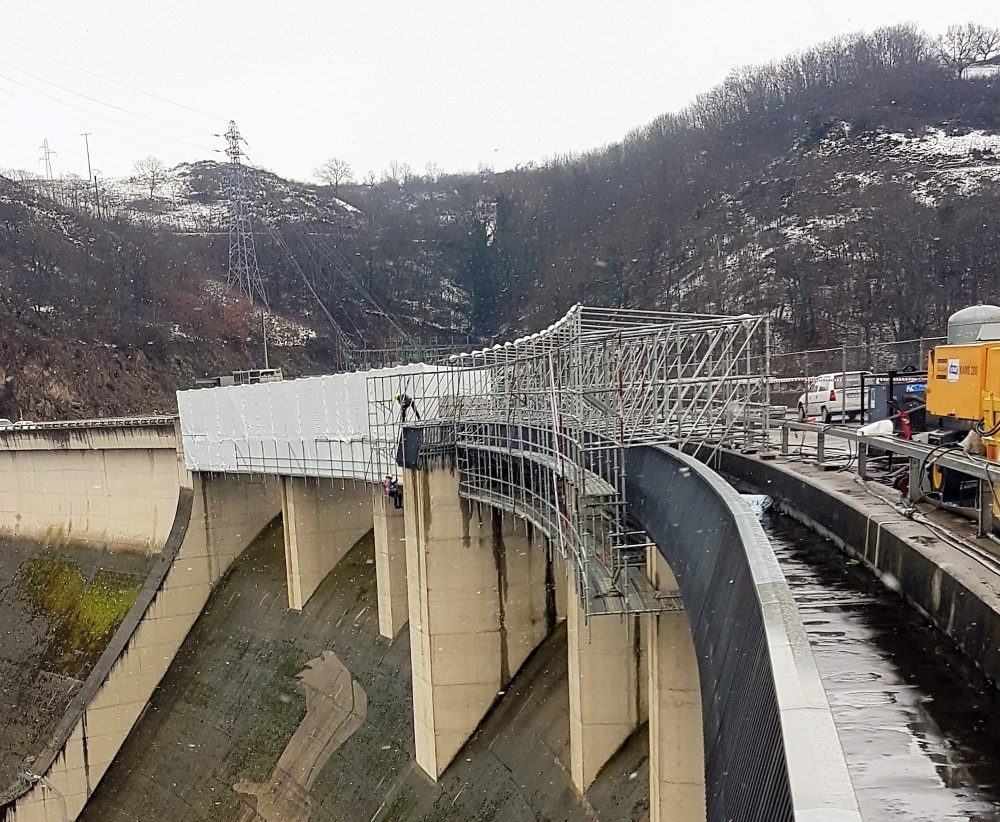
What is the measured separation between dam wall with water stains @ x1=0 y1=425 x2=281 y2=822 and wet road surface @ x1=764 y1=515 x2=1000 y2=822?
19.7m

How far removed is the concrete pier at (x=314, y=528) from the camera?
20.1 meters

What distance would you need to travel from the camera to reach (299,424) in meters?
19.8

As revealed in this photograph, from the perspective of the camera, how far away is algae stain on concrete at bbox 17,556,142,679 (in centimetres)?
2295

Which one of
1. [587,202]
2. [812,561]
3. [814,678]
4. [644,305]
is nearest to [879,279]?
[644,305]

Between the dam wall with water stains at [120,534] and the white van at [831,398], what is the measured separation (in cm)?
1481

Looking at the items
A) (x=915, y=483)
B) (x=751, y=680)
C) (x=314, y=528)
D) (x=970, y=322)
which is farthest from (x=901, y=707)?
(x=314, y=528)

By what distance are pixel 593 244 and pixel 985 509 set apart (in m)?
67.9

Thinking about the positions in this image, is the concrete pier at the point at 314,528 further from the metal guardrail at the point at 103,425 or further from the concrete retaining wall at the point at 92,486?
the metal guardrail at the point at 103,425

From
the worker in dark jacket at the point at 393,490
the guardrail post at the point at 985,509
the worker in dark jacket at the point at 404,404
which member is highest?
the worker in dark jacket at the point at 404,404

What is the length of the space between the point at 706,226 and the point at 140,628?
5074 cm

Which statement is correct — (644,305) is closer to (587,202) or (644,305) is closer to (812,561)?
(587,202)

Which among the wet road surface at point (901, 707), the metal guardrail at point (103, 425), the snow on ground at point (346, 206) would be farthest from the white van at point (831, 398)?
the snow on ground at point (346, 206)

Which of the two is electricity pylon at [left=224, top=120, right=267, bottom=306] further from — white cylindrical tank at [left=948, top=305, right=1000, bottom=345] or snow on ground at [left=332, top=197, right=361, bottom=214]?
white cylindrical tank at [left=948, top=305, right=1000, bottom=345]

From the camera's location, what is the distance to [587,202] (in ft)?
270
